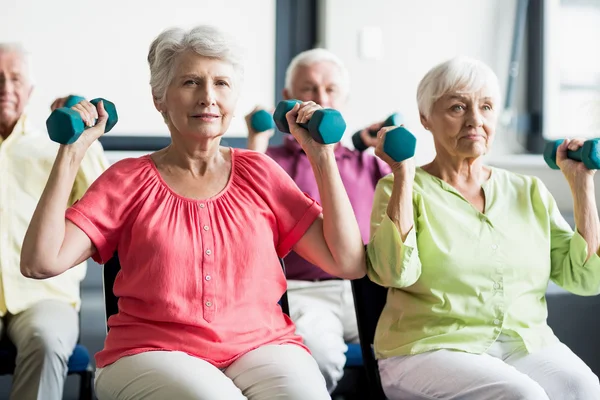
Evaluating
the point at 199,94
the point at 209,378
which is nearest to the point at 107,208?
the point at 199,94

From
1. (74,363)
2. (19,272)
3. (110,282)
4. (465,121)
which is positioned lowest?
(74,363)

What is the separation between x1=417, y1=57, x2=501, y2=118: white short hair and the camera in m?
2.01

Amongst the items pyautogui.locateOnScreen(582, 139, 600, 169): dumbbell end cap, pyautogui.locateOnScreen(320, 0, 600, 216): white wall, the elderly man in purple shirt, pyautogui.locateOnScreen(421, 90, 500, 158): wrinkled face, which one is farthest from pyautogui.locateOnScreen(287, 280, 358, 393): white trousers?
pyautogui.locateOnScreen(320, 0, 600, 216): white wall

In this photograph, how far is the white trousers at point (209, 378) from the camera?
5.06ft

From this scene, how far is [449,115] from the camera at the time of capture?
2037 millimetres

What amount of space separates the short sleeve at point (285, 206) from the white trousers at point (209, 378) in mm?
258

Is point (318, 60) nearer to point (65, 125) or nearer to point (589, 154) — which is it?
point (589, 154)

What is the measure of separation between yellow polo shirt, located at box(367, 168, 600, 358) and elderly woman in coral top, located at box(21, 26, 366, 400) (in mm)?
207

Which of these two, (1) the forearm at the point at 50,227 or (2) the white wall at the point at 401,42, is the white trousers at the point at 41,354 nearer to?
(1) the forearm at the point at 50,227

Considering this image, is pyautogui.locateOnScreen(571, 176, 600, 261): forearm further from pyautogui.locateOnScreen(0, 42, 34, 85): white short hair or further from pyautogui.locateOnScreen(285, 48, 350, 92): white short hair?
pyautogui.locateOnScreen(0, 42, 34, 85): white short hair

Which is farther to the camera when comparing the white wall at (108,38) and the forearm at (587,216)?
the white wall at (108,38)

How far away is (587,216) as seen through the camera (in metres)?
1.98

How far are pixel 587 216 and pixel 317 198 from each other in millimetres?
876

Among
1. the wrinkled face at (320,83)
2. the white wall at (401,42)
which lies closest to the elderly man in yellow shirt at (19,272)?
the wrinkled face at (320,83)
